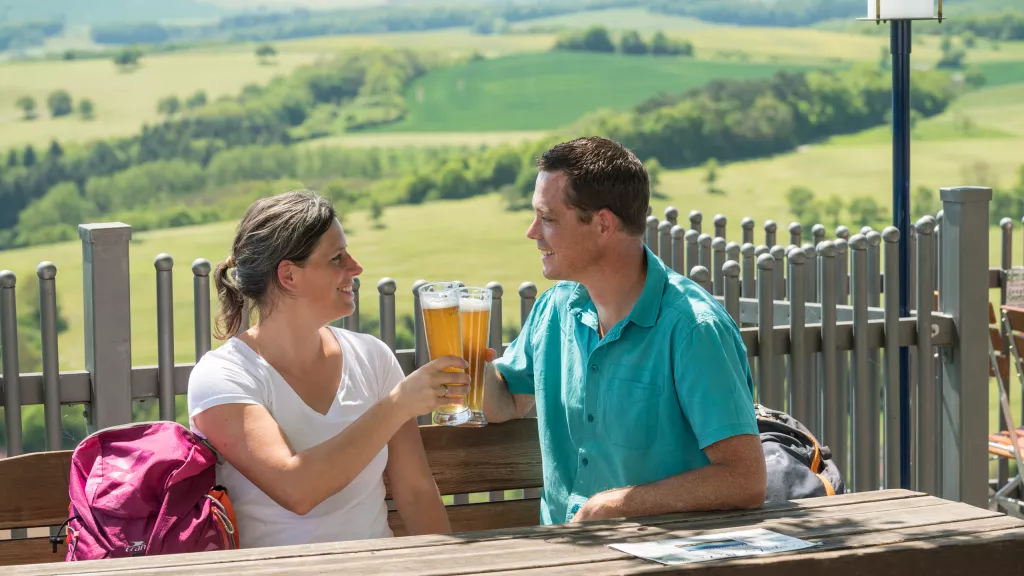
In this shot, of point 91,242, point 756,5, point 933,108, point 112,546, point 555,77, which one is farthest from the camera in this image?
point 756,5

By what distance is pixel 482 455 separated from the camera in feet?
8.19

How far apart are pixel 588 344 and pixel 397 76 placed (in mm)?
31829

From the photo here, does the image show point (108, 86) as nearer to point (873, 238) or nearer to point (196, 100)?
point (196, 100)

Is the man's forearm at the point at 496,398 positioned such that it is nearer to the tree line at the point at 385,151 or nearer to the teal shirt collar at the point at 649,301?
the teal shirt collar at the point at 649,301

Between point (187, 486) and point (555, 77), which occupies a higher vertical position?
point (555, 77)

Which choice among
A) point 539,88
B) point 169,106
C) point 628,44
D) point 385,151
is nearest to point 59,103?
point 169,106

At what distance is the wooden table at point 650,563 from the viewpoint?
1629 millimetres

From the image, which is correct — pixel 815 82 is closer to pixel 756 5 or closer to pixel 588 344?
pixel 756 5

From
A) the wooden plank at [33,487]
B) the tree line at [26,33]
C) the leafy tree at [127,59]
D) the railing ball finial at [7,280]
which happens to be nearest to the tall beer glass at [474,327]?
the wooden plank at [33,487]

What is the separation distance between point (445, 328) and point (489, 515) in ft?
2.25

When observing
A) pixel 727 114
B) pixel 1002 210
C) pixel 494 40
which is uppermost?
pixel 494 40

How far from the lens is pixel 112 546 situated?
195 centimetres

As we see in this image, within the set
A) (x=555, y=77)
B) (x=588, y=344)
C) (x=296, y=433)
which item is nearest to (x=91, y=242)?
(x=296, y=433)

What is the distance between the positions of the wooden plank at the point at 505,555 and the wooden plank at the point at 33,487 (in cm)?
65
